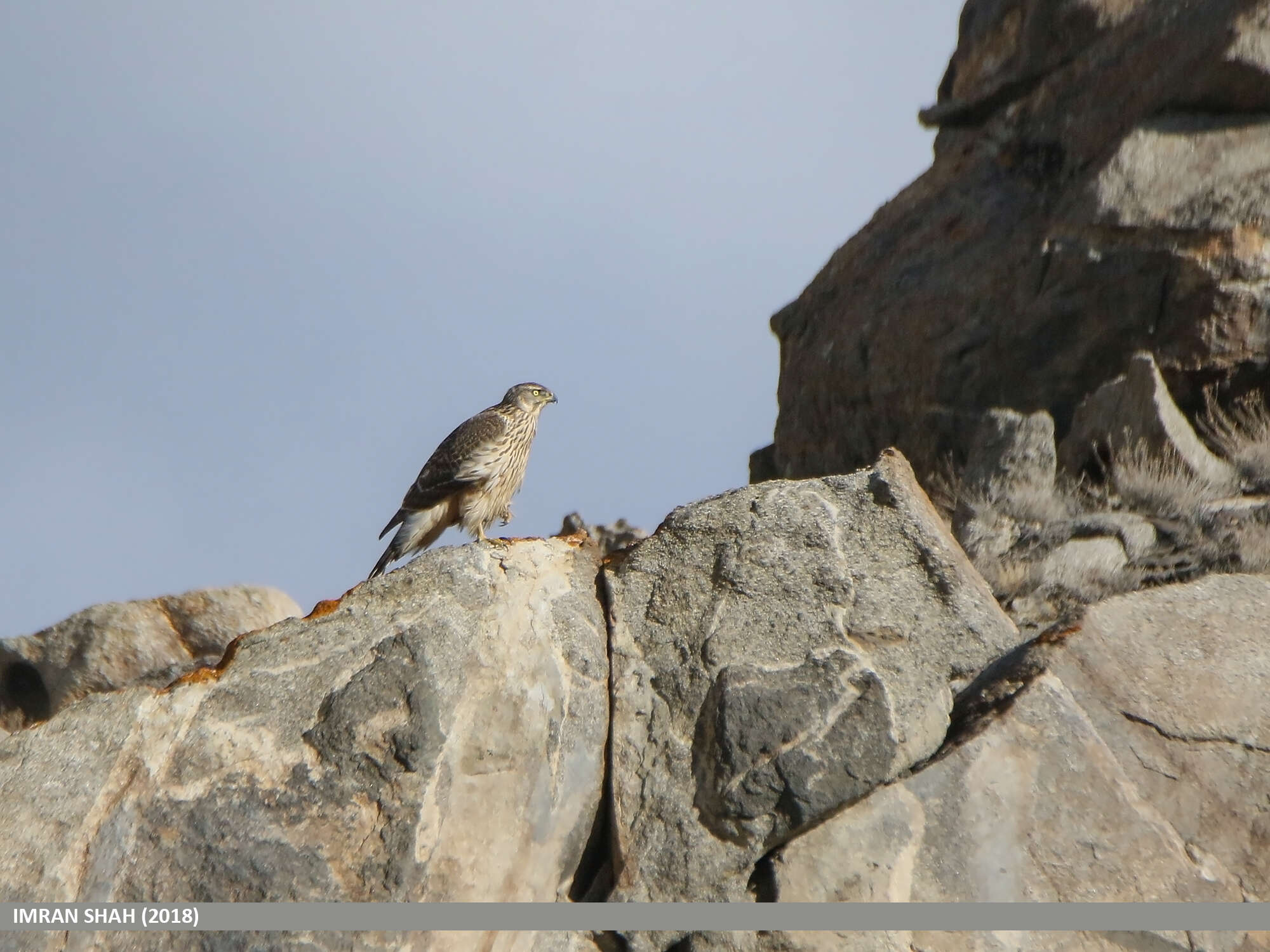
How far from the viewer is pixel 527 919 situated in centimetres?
394

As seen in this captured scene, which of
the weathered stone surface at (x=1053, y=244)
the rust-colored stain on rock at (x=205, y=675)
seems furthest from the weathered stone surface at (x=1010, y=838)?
the weathered stone surface at (x=1053, y=244)

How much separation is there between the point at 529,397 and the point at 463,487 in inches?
48.4

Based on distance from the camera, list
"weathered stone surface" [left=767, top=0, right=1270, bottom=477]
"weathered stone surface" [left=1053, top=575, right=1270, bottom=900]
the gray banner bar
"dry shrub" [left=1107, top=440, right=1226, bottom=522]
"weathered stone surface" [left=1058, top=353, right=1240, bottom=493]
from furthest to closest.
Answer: "weathered stone surface" [left=767, top=0, right=1270, bottom=477] → "weathered stone surface" [left=1058, top=353, right=1240, bottom=493] → "dry shrub" [left=1107, top=440, right=1226, bottom=522] → "weathered stone surface" [left=1053, top=575, right=1270, bottom=900] → the gray banner bar

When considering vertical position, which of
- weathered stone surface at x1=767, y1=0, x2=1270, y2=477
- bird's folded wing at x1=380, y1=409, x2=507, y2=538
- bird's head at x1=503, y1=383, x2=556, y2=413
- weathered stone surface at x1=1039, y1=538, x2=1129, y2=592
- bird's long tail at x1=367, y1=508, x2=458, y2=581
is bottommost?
weathered stone surface at x1=1039, y1=538, x2=1129, y2=592

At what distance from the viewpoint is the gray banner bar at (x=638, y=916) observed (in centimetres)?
365

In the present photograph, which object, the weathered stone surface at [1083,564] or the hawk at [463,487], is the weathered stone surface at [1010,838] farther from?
the hawk at [463,487]

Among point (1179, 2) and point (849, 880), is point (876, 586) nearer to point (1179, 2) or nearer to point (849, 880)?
point (849, 880)

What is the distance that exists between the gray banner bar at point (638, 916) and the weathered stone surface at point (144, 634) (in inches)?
202

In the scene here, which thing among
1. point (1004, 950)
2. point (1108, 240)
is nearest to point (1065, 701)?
point (1004, 950)

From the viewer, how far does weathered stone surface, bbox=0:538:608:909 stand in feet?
12.3

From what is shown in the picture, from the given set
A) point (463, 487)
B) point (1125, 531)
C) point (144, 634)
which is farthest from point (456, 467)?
point (1125, 531)

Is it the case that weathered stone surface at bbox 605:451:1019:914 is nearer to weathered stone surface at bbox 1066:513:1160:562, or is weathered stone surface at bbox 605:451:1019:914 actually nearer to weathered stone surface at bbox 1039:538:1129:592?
weathered stone surface at bbox 1039:538:1129:592

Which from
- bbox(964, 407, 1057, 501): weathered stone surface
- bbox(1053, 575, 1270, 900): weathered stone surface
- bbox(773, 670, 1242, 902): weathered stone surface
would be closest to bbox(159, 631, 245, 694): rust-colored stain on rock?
bbox(773, 670, 1242, 902): weathered stone surface

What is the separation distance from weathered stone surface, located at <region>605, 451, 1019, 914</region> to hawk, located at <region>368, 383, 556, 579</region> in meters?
3.39
